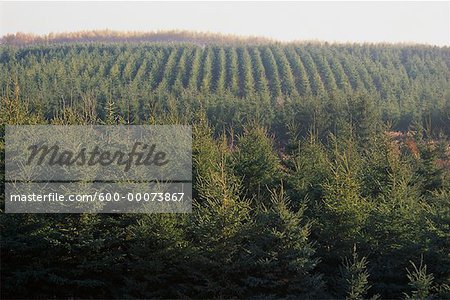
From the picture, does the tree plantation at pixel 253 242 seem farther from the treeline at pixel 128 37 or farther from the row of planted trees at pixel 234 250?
the treeline at pixel 128 37

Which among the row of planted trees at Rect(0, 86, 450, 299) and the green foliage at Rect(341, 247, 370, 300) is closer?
the green foliage at Rect(341, 247, 370, 300)

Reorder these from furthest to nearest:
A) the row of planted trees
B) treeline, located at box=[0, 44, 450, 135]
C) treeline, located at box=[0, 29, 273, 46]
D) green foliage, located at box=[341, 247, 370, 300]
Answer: treeline, located at box=[0, 29, 273, 46] → treeline, located at box=[0, 44, 450, 135] → the row of planted trees → green foliage, located at box=[341, 247, 370, 300]

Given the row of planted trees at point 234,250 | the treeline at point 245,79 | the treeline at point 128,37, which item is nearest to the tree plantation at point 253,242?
the row of planted trees at point 234,250

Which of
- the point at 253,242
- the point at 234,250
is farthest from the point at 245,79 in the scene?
the point at 234,250

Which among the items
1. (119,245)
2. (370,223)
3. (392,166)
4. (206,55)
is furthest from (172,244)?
(206,55)

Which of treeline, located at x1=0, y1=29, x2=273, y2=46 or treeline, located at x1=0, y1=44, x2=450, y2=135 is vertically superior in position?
treeline, located at x1=0, y1=29, x2=273, y2=46

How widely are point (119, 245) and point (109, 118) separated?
9569 mm

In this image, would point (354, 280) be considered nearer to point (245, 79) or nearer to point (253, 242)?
point (253, 242)

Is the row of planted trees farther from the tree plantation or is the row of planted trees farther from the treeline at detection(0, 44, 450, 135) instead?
the treeline at detection(0, 44, 450, 135)

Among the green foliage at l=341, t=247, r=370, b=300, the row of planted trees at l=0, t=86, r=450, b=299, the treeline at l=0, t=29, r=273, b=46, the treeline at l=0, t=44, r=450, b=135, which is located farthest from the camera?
the treeline at l=0, t=29, r=273, b=46

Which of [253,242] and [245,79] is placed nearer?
[253,242]

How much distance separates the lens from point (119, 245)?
53.9ft

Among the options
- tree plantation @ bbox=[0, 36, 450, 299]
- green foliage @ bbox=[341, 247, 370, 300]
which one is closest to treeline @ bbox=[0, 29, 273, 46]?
tree plantation @ bbox=[0, 36, 450, 299]

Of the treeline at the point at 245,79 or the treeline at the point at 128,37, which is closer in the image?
the treeline at the point at 245,79
